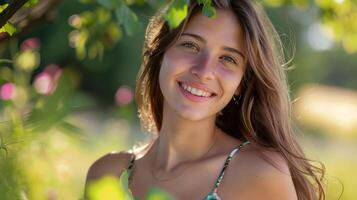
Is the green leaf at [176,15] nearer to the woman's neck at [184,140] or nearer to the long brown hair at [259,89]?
the long brown hair at [259,89]

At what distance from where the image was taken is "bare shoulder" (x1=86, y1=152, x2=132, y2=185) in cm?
285

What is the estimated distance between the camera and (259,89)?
2619mm

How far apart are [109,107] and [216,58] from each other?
Answer: 1771 centimetres

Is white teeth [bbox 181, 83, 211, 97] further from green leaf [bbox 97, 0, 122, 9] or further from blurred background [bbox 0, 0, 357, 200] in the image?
green leaf [bbox 97, 0, 122, 9]

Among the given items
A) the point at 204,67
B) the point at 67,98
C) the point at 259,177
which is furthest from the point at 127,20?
the point at 259,177

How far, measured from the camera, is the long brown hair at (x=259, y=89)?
248cm

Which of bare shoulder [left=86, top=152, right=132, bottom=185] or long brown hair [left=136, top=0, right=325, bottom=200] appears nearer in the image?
long brown hair [left=136, top=0, right=325, bottom=200]

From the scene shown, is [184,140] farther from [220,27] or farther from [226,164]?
[220,27]

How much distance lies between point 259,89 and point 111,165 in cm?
63

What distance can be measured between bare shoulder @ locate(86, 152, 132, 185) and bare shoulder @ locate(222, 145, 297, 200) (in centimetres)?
49

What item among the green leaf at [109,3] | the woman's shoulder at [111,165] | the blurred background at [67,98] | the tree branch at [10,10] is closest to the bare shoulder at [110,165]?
the woman's shoulder at [111,165]

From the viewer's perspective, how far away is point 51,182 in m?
3.68

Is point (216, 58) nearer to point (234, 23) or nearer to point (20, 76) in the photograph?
point (234, 23)

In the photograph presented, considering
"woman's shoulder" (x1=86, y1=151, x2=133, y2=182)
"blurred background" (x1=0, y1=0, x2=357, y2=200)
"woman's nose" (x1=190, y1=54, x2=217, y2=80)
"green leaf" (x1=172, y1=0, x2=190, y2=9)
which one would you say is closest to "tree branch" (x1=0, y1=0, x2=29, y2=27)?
"blurred background" (x1=0, y1=0, x2=357, y2=200)
